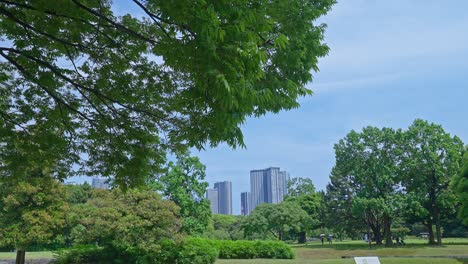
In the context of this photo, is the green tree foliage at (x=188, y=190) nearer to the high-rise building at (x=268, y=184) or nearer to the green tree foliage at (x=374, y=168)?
the green tree foliage at (x=374, y=168)

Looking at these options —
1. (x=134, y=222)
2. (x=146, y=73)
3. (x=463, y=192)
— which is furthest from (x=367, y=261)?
(x=146, y=73)

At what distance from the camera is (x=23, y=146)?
7.08 metres

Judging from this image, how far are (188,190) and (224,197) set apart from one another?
361 feet

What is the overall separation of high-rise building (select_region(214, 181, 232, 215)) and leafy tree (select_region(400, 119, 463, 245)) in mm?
101677

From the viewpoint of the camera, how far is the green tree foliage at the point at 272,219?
36125mm

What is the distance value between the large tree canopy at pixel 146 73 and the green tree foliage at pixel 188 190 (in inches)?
615

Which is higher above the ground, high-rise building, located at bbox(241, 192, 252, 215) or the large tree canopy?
high-rise building, located at bbox(241, 192, 252, 215)

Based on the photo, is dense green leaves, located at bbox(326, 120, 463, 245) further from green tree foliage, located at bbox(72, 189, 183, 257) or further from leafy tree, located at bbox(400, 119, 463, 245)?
green tree foliage, located at bbox(72, 189, 183, 257)

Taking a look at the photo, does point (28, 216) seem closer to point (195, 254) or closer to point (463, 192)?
point (195, 254)

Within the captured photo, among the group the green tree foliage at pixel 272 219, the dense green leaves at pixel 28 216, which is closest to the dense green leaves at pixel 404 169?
the green tree foliage at pixel 272 219

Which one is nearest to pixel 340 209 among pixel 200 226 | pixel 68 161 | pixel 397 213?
pixel 397 213

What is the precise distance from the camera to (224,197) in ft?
435

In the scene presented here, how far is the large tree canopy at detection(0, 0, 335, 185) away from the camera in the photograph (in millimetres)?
3234

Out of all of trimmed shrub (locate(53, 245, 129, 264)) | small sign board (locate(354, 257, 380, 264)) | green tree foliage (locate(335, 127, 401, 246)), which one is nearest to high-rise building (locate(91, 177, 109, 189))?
trimmed shrub (locate(53, 245, 129, 264))
